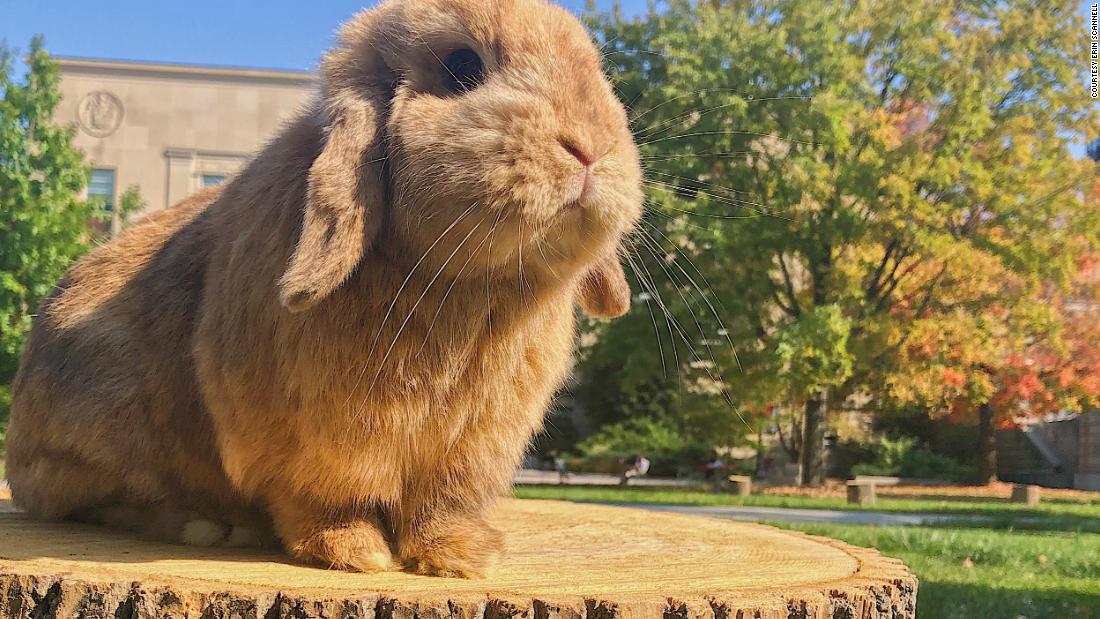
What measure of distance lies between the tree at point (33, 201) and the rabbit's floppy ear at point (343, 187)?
33.1 feet

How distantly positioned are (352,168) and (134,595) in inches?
41.5

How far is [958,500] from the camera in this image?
1642 centimetres

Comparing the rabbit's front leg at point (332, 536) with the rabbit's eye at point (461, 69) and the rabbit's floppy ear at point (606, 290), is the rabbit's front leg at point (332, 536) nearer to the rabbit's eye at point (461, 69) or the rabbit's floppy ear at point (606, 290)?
the rabbit's floppy ear at point (606, 290)

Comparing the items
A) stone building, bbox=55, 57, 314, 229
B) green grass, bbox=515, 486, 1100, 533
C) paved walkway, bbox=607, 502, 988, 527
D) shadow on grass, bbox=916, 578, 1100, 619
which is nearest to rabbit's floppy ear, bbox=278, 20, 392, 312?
shadow on grass, bbox=916, 578, 1100, 619

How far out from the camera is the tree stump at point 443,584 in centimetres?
195

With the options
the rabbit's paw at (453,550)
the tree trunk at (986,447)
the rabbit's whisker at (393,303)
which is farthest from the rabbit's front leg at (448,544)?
the tree trunk at (986,447)

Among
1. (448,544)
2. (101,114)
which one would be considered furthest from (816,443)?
(448,544)

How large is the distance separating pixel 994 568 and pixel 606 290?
617cm

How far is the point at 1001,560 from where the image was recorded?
762 cm

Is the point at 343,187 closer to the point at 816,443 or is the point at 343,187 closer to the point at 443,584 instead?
the point at 443,584

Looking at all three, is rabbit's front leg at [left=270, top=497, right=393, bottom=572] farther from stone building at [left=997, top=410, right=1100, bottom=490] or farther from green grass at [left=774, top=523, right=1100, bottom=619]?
stone building at [left=997, top=410, right=1100, bottom=490]

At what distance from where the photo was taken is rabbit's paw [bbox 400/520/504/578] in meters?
2.35

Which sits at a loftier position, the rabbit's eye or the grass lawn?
the rabbit's eye

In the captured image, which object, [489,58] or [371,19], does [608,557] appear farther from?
[371,19]
